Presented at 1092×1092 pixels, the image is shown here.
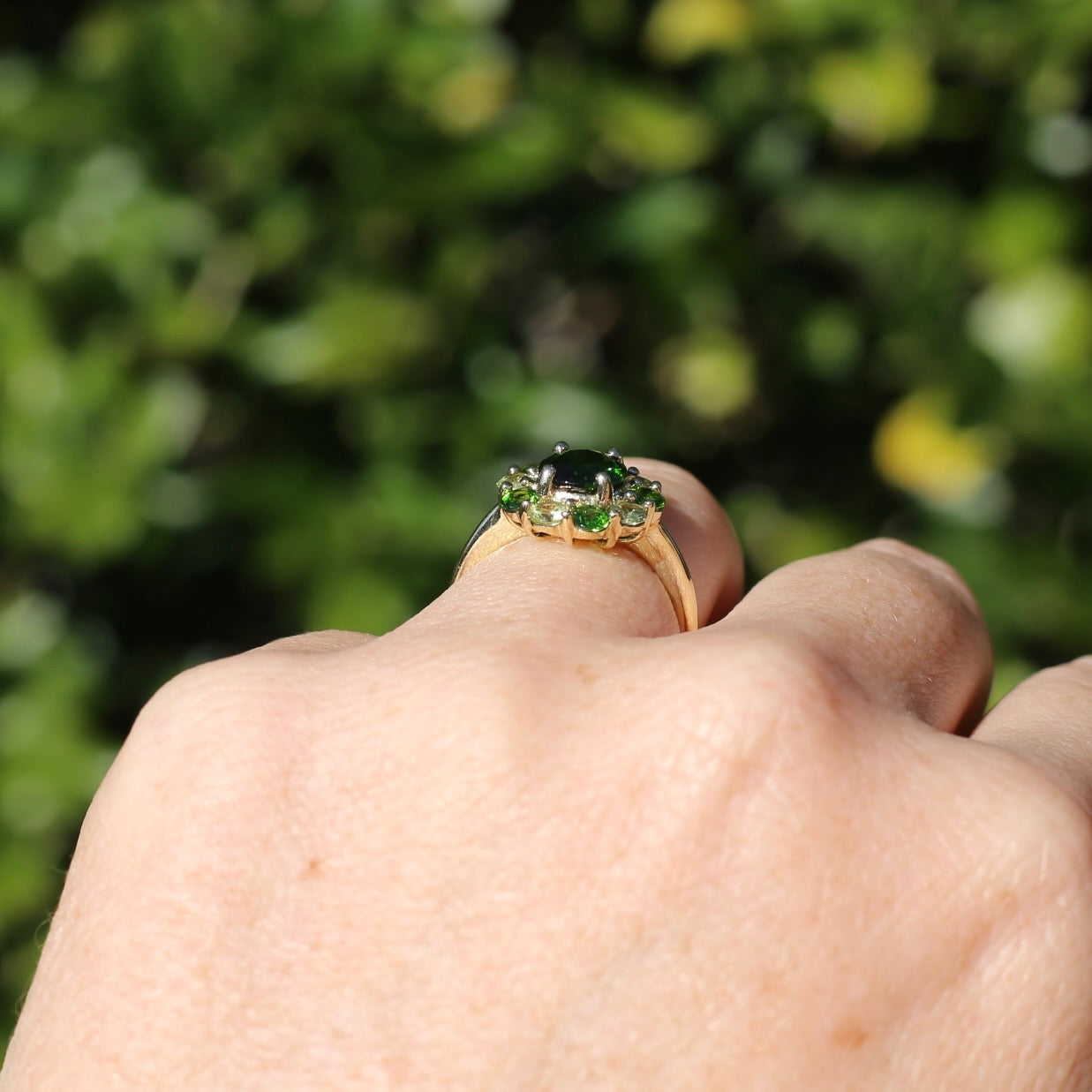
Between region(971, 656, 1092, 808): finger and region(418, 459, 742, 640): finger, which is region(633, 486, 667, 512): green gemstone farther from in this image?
region(971, 656, 1092, 808): finger

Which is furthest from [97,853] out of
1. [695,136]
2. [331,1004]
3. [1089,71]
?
[1089,71]

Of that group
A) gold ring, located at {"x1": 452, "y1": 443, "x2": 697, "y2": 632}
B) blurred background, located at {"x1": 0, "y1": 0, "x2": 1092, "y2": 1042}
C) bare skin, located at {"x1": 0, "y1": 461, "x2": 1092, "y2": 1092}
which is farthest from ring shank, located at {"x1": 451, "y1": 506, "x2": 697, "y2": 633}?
blurred background, located at {"x1": 0, "y1": 0, "x2": 1092, "y2": 1042}

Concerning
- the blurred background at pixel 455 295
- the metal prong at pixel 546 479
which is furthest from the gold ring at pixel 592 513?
the blurred background at pixel 455 295

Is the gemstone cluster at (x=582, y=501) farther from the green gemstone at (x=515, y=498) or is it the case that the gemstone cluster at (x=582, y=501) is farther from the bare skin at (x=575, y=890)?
the bare skin at (x=575, y=890)

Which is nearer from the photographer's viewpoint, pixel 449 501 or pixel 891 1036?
pixel 891 1036

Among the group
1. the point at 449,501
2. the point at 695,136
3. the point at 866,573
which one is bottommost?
the point at 449,501

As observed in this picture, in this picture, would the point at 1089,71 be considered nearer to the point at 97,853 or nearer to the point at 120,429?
the point at 120,429

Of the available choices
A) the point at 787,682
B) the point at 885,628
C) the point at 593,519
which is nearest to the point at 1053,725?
the point at 885,628
